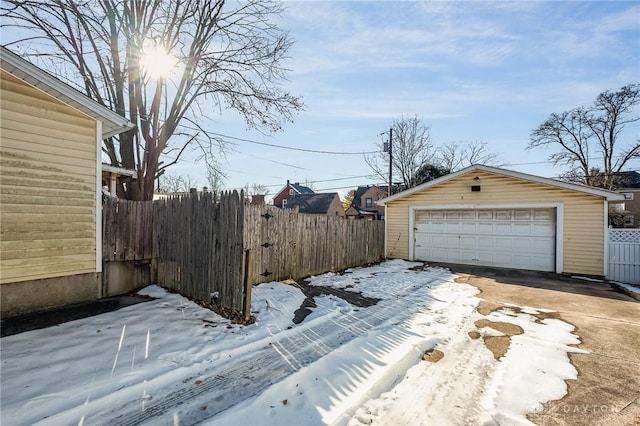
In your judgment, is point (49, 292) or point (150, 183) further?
point (150, 183)

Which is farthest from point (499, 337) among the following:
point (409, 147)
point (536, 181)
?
point (409, 147)

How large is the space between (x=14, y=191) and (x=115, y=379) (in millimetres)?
3494

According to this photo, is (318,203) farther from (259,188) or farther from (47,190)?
(47,190)

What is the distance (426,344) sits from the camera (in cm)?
383

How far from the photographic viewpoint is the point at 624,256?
27.7ft

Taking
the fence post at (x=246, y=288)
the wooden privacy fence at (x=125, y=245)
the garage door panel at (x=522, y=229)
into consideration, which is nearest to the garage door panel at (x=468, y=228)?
the garage door panel at (x=522, y=229)

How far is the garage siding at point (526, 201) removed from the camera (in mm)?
8844

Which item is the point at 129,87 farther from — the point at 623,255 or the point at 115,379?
the point at 623,255

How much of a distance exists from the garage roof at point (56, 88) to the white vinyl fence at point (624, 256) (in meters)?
12.6

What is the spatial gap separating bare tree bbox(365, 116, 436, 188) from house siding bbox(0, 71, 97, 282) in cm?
1998

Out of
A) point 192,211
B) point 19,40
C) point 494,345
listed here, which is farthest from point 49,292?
point 19,40

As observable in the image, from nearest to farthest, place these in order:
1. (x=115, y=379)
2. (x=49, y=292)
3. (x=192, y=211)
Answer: (x=115, y=379)
(x=49, y=292)
(x=192, y=211)

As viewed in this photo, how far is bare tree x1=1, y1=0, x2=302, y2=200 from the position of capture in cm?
855

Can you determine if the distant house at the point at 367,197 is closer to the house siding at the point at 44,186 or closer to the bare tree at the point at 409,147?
the bare tree at the point at 409,147
